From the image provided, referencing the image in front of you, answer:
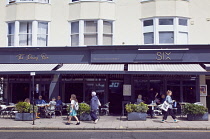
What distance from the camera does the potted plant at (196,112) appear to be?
13781 mm

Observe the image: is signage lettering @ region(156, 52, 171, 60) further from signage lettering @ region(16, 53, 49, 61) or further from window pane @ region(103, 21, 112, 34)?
signage lettering @ region(16, 53, 49, 61)

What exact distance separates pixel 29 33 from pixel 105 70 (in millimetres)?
6268

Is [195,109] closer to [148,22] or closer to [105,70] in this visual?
[105,70]

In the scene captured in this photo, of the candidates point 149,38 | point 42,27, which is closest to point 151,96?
point 149,38

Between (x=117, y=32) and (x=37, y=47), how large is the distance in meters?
5.45

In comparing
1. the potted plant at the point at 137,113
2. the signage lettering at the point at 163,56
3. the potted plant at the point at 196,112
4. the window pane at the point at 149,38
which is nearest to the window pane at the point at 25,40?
the window pane at the point at 149,38

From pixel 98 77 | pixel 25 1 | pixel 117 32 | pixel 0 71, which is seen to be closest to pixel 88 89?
pixel 98 77

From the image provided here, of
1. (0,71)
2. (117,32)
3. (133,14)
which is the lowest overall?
(0,71)

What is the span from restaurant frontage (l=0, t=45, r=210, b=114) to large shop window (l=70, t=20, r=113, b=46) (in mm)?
698

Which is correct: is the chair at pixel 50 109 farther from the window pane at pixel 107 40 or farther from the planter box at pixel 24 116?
the window pane at pixel 107 40

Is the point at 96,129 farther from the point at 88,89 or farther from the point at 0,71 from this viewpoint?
the point at 0,71

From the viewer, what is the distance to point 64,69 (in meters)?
16.3

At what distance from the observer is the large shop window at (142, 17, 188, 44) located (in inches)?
667

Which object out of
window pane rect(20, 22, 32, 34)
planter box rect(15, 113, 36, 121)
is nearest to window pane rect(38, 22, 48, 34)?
window pane rect(20, 22, 32, 34)
